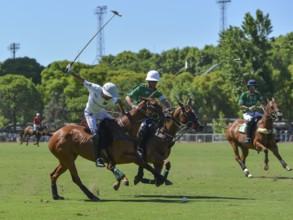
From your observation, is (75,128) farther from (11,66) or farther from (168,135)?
(11,66)

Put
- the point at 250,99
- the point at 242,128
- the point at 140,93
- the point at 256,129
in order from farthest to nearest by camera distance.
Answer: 1. the point at 242,128
2. the point at 256,129
3. the point at 250,99
4. the point at 140,93

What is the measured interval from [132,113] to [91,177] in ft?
20.9

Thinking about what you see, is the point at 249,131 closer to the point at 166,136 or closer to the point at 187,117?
the point at 187,117

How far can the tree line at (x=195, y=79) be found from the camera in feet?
245

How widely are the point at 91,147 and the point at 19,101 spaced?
283 ft

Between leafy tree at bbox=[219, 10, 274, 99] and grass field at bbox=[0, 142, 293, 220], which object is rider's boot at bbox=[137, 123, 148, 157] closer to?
grass field at bbox=[0, 142, 293, 220]

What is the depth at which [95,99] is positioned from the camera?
53.1 ft

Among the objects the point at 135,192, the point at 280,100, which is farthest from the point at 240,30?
the point at 135,192

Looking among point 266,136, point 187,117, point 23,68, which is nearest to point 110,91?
point 187,117

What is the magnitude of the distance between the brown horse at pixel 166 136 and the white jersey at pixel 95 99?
214 cm

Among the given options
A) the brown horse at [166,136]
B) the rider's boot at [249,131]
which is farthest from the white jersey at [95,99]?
the rider's boot at [249,131]

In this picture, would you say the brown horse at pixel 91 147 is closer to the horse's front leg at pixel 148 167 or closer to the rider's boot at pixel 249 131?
the horse's front leg at pixel 148 167

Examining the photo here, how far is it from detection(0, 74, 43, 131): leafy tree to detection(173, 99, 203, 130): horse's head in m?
81.9

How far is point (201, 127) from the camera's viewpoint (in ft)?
61.2
